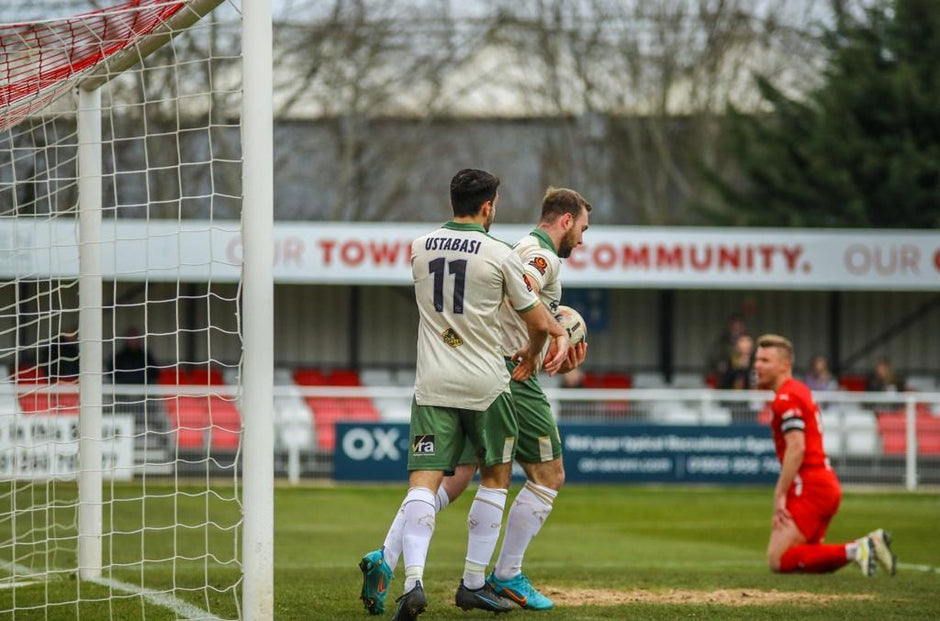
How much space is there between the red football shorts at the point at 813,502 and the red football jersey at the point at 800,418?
0.09m

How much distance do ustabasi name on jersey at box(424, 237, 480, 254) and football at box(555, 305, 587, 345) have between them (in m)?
A: 0.97

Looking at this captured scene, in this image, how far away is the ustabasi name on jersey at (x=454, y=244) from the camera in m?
6.79

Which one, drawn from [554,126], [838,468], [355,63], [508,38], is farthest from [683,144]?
[838,468]

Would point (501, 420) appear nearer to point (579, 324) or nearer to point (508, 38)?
point (579, 324)

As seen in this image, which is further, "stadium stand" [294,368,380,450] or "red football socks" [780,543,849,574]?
"stadium stand" [294,368,380,450]

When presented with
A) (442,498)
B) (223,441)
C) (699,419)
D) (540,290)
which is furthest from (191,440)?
(540,290)

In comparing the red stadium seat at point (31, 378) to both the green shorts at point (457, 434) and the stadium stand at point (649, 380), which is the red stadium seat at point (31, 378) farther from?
the stadium stand at point (649, 380)

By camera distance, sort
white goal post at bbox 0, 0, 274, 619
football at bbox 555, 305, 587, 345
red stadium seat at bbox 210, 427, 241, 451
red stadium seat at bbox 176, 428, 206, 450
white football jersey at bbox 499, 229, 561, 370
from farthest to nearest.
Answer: red stadium seat at bbox 210, 427, 241, 451 → red stadium seat at bbox 176, 428, 206, 450 → football at bbox 555, 305, 587, 345 → white football jersey at bbox 499, 229, 561, 370 → white goal post at bbox 0, 0, 274, 619

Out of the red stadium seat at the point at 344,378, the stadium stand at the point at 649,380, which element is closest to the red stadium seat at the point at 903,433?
the stadium stand at the point at 649,380

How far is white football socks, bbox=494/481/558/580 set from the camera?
7480mm

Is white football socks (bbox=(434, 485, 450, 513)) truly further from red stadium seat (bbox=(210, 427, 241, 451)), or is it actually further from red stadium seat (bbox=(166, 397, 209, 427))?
red stadium seat (bbox=(210, 427, 241, 451))

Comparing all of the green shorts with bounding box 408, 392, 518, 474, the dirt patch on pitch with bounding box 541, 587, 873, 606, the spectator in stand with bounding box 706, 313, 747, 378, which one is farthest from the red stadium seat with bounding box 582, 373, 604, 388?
the green shorts with bounding box 408, 392, 518, 474

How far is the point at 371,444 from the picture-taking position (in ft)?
64.1

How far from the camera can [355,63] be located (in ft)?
119
